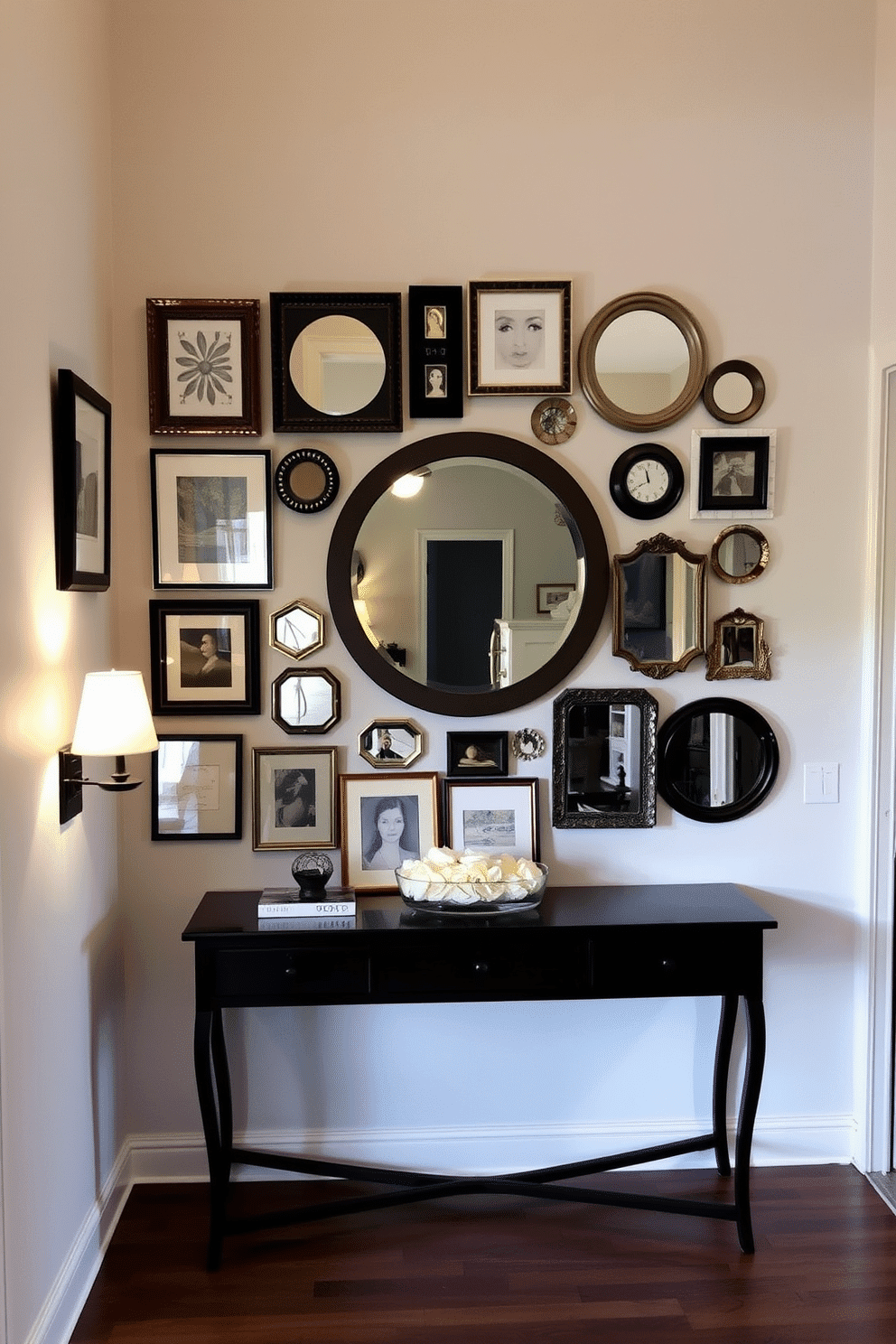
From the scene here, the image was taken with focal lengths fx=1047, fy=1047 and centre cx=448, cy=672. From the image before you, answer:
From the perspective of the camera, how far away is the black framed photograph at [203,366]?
2770 millimetres

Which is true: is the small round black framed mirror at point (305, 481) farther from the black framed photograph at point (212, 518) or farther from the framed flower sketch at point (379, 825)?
the framed flower sketch at point (379, 825)

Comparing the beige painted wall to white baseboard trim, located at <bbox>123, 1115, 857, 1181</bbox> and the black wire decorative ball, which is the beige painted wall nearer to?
white baseboard trim, located at <bbox>123, 1115, 857, 1181</bbox>

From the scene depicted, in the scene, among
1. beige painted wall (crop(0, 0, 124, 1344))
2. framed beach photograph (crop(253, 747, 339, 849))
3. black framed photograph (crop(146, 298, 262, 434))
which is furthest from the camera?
framed beach photograph (crop(253, 747, 339, 849))

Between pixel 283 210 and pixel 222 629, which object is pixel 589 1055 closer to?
pixel 222 629

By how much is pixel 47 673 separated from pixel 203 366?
1016 millimetres

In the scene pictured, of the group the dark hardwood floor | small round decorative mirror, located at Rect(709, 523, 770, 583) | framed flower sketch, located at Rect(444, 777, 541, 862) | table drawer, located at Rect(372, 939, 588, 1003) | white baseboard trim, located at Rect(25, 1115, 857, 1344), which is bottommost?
the dark hardwood floor

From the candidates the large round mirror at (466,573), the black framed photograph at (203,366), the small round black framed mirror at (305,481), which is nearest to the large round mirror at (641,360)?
the large round mirror at (466,573)

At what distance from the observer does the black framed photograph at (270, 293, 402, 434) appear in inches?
110

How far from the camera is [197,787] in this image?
9.43 ft

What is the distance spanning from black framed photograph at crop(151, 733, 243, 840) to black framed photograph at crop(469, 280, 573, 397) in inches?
47.3

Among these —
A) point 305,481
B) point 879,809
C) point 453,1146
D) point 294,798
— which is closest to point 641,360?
point 305,481

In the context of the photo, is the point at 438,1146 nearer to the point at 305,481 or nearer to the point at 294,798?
the point at 294,798

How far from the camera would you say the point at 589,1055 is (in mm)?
2953

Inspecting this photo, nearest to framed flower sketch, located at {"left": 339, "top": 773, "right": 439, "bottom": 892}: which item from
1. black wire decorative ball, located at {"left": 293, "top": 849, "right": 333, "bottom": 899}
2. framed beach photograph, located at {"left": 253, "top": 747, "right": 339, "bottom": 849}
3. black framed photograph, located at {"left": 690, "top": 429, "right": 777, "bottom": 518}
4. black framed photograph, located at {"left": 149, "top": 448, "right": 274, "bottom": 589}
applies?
framed beach photograph, located at {"left": 253, "top": 747, "right": 339, "bottom": 849}
